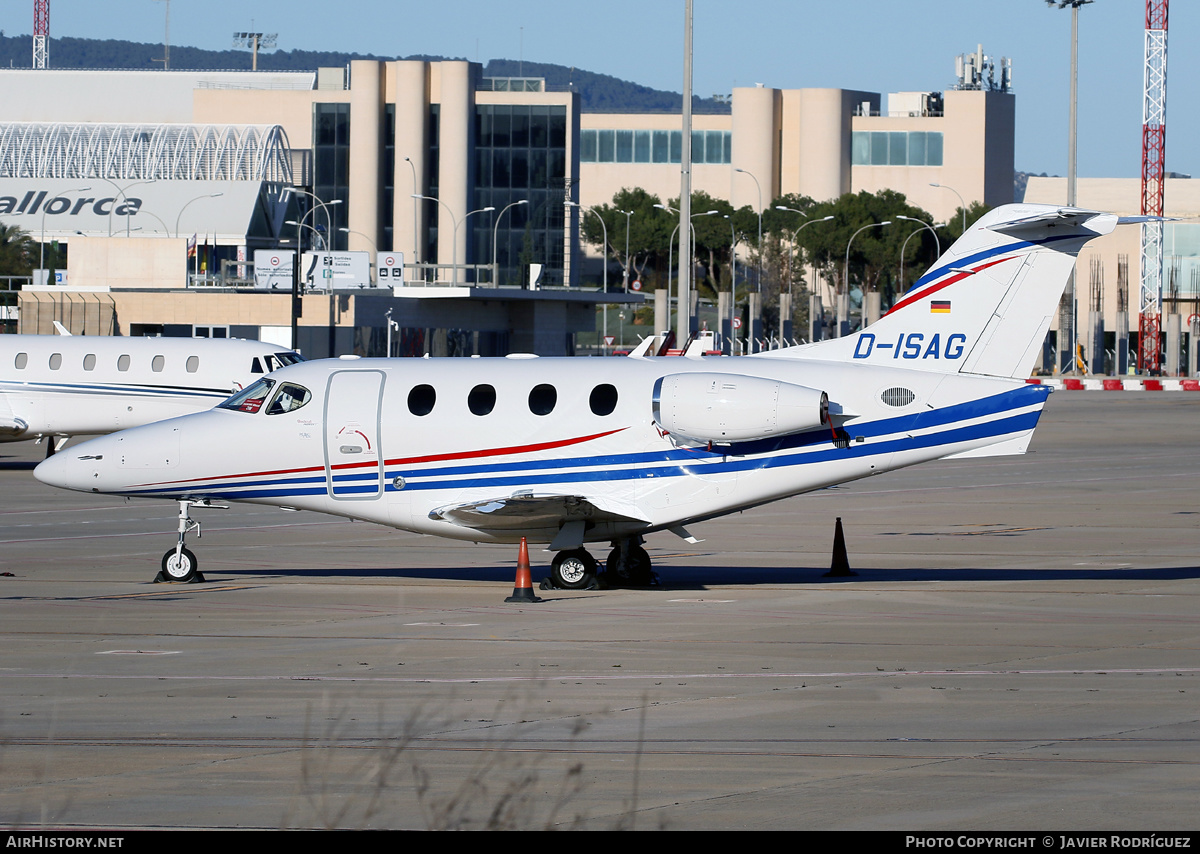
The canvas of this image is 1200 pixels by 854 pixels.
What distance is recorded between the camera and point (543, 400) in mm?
18828

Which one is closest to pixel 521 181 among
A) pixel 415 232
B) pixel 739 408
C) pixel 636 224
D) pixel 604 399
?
pixel 415 232

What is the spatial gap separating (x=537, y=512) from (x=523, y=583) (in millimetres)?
996

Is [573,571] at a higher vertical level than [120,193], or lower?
lower

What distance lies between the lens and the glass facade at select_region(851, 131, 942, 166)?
503ft

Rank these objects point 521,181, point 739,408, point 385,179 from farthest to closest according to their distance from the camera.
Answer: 1. point 385,179
2. point 521,181
3. point 739,408

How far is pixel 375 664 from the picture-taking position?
535 inches

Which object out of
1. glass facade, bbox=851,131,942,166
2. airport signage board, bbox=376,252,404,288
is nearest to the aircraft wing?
airport signage board, bbox=376,252,404,288

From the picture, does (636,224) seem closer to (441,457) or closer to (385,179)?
(385,179)

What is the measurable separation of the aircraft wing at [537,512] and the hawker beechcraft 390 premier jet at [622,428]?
24 mm

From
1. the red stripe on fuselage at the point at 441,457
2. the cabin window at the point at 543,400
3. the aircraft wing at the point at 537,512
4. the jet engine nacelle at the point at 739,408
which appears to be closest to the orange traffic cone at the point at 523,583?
the aircraft wing at the point at 537,512

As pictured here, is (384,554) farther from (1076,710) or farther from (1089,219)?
(1076,710)

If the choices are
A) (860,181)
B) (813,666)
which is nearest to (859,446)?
(813,666)

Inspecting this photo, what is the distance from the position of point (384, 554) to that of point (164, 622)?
7.15 m

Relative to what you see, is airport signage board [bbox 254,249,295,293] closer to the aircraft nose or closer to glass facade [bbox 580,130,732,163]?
the aircraft nose
